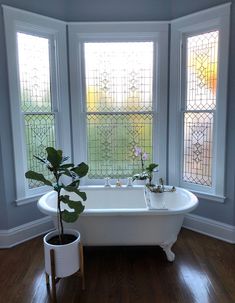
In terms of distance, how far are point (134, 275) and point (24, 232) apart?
4.30ft

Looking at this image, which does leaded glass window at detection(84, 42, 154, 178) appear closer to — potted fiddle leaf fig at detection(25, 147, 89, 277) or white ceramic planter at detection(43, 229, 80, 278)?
potted fiddle leaf fig at detection(25, 147, 89, 277)

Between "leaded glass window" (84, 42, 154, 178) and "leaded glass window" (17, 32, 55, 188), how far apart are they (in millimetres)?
465

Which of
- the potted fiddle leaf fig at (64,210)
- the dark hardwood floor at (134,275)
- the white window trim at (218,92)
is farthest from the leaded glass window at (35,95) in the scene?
the white window trim at (218,92)

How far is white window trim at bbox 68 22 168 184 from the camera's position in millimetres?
2988

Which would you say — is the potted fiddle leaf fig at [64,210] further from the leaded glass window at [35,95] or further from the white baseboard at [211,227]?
the white baseboard at [211,227]

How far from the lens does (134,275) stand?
223 centimetres

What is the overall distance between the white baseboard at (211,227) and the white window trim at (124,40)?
624mm

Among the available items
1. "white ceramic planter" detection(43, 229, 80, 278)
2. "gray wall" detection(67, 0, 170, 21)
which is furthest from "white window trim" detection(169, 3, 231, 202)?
"white ceramic planter" detection(43, 229, 80, 278)

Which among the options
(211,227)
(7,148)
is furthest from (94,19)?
(211,227)

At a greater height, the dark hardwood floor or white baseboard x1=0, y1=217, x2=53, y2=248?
white baseboard x1=0, y1=217, x2=53, y2=248

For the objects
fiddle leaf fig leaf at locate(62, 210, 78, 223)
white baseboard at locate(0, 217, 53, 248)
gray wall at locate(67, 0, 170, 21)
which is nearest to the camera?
fiddle leaf fig leaf at locate(62, 210, 78, 223)

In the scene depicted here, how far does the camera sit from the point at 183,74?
3.01 metres

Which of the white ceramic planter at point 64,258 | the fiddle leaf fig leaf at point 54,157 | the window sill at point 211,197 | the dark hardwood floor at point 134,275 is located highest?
the fiddle leaf fig leaf at point 54,157

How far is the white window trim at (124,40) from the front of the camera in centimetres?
299
